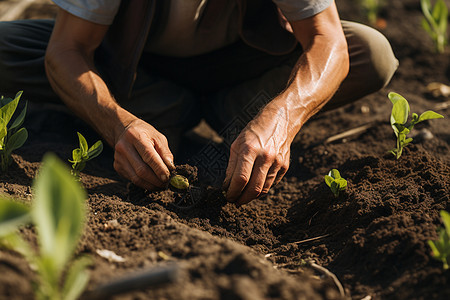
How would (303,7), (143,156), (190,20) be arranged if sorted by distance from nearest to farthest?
(143,156) → (303,7) → (190,20)

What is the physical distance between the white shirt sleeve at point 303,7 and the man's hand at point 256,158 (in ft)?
1.89

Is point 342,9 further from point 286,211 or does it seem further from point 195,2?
point 286,211

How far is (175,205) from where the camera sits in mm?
2025

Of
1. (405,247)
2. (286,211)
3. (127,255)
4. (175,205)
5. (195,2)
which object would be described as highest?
(195,2)

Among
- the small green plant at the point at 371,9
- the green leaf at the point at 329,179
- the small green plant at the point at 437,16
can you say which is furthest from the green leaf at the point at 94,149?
the small green plant at the point at 371,9

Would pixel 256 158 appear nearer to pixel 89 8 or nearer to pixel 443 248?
pixel 443 248

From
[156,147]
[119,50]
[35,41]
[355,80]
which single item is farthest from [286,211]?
[35,41]

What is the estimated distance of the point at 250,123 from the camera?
194 cm

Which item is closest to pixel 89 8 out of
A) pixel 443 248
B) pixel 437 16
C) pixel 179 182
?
pixel 179 182

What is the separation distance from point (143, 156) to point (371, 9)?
10.9 feet

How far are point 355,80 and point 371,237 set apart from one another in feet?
3.98

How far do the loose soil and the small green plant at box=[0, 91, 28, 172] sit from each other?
79 mm


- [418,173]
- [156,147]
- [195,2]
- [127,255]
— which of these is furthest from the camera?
[195,2]

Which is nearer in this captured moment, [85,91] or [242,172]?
[242,172]
